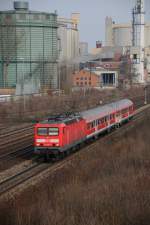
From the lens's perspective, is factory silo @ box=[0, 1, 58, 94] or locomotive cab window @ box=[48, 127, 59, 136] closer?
locomotive cab window @ box=[48, 127, 59, 136]

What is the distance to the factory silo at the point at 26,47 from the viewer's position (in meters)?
90.2

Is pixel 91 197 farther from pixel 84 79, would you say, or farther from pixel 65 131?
pixel 84 79

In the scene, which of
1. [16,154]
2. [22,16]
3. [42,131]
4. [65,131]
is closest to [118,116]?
[16,154]

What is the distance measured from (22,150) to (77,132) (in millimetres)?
4234

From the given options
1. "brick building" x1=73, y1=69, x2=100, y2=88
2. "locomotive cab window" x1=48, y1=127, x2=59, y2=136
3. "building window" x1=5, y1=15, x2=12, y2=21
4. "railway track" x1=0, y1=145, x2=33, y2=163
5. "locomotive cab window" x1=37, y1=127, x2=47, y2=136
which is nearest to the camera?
"locomotive cab window" x1=48, y1=127, x2=59, y2=136

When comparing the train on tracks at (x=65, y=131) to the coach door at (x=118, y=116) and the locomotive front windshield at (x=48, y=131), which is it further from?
the coach door at (x=118, y=116)

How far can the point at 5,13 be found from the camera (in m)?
89.8

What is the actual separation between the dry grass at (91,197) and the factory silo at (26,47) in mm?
66091

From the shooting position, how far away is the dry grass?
14.2 m

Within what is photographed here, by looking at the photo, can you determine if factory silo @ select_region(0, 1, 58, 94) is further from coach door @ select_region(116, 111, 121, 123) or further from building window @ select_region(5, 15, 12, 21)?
coach door @ select_region(116, 111, 121, 123)

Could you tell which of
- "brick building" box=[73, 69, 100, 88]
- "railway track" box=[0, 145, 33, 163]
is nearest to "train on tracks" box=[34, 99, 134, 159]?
"railway track" box=[0, 145, 33, 163]

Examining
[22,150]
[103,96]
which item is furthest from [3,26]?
[22,150]

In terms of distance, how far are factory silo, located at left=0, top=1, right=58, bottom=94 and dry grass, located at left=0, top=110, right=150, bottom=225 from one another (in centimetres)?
6609

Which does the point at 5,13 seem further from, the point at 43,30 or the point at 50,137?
the point at 50,137
